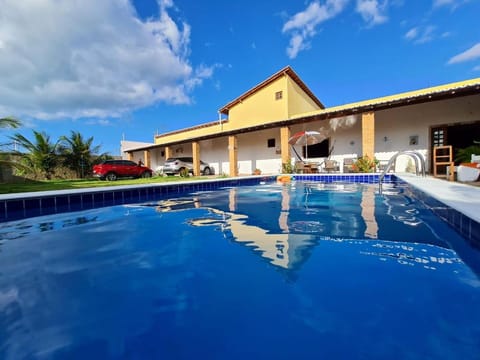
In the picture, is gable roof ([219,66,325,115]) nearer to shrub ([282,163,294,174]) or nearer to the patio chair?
shrub ([282,163,294,174])

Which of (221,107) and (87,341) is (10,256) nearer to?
(87,341)

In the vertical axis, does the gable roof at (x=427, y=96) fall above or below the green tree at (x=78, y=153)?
above

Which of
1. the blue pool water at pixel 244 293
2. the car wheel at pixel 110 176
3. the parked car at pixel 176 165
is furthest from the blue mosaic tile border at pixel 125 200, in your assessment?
the car wheel at pixel 110 176

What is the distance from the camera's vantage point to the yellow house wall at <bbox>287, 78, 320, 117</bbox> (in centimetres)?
1589

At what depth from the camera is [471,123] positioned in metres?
9.36

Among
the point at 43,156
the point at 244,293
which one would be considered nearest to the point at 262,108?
the point at 43,156

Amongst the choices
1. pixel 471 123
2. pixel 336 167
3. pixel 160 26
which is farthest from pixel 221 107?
pixel 471 123

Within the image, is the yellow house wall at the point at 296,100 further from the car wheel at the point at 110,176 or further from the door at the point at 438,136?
the car wheel at the point at 110,176

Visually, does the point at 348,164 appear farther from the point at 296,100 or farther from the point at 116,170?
the point at 116,170

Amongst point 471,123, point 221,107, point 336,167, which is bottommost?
point 336,167

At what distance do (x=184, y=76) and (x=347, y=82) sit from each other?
18.9m

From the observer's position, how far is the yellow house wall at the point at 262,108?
623 inches

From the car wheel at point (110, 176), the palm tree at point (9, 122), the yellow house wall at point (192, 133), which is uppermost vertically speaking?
the yellow house wall at point (192, 133)

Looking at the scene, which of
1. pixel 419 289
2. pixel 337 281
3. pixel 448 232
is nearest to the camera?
pixel 419 289
